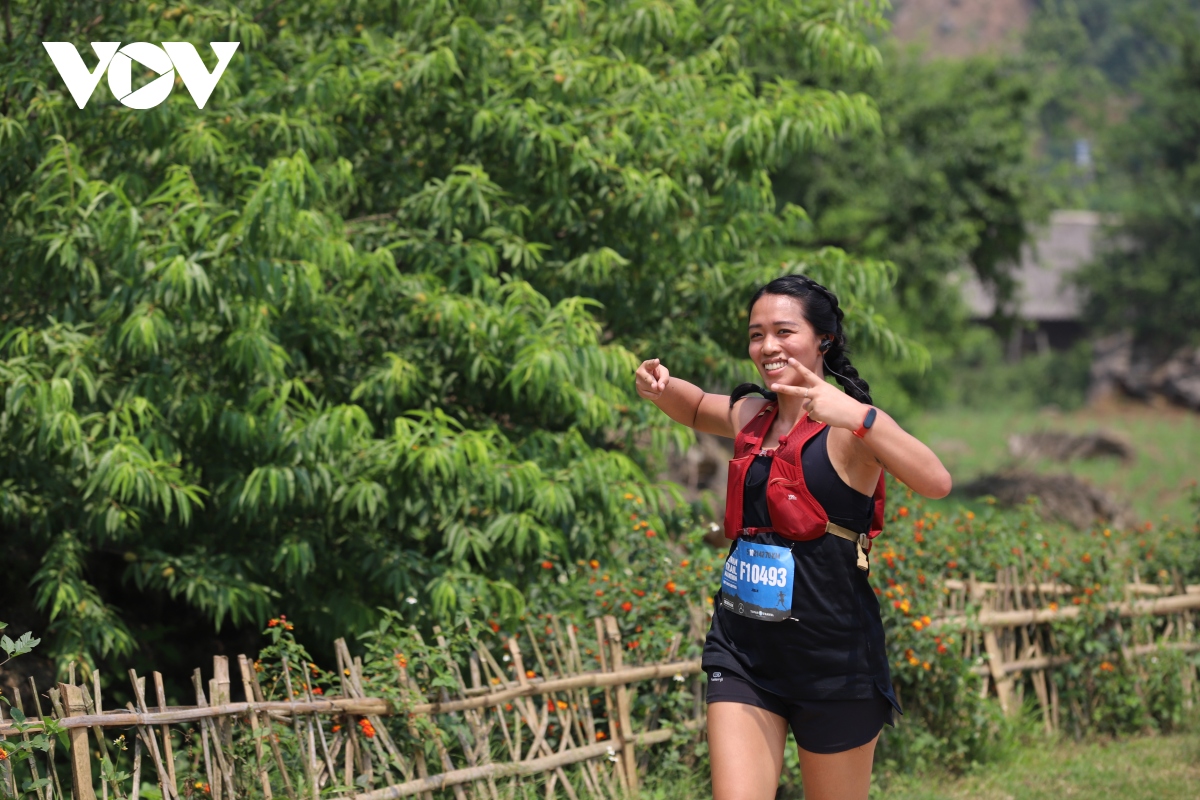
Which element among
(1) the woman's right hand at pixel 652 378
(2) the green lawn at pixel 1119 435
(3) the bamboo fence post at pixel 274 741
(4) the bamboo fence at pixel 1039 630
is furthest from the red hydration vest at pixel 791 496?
(2) the green lawn at pixel 1119 435

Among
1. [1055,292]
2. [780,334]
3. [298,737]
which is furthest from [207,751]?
[1055,292]

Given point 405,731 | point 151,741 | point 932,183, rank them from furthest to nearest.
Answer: point 932,183
point 405,731
point 151,741

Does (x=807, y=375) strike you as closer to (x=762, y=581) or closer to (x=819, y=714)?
(x=762, y=581)

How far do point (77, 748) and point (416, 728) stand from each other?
1.13 metres

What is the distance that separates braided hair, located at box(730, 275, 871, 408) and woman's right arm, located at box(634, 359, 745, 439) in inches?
12.4

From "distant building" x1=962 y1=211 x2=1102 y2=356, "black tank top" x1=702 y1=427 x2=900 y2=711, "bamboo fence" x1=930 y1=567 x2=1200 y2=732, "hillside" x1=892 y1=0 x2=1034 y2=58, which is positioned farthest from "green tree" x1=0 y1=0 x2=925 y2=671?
"hillside" x1=892 y1=0 x2=1034 y2=58

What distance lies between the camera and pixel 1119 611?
251 inches

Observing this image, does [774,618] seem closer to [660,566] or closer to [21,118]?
[660,566]

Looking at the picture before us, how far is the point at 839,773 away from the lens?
3.18 metres

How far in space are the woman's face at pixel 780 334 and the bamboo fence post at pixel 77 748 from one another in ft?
7.26

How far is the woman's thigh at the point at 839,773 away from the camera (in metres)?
3.17

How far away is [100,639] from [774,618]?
3456 mm

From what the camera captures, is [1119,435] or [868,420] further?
[1119,435]

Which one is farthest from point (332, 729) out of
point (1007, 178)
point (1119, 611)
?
point (1007, 178)
